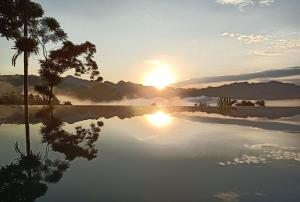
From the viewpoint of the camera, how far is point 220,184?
760 centimetres

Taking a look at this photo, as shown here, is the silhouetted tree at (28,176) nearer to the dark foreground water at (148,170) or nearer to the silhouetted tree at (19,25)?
the dark foreground water at (148,170)

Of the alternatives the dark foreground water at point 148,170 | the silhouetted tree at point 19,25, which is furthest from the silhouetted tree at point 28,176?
the silhouetted tree at point 19,25

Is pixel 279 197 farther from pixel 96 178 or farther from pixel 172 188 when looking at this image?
pixel 96 178

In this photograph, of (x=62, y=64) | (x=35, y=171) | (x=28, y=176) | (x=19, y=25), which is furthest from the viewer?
(x=62, y=64)

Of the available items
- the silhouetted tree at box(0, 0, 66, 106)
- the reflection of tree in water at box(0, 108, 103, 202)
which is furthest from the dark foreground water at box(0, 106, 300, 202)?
the silhouetted tree at box(0, 0, 66, 106)

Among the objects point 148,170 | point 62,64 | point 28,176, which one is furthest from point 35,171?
point 62,64

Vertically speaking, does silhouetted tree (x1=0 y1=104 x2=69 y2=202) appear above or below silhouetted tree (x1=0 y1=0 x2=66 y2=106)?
below

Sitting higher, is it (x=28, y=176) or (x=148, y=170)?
(x=28, y=176)

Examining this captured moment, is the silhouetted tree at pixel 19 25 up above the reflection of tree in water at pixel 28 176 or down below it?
above

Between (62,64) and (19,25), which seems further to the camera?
(62,64)

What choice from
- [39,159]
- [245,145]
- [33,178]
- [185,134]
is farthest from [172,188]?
[185,134]

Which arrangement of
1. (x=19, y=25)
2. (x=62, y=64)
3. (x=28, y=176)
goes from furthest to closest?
(x=62, y=64), (x=19, y=25), (x=28, y=176)

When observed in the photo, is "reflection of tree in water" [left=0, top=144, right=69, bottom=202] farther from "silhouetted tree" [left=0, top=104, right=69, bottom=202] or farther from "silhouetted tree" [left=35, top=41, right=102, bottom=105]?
"silhouetted tree" [left=35, top=41, right=102, bottom=105]

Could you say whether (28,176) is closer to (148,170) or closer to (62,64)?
(148,170)
